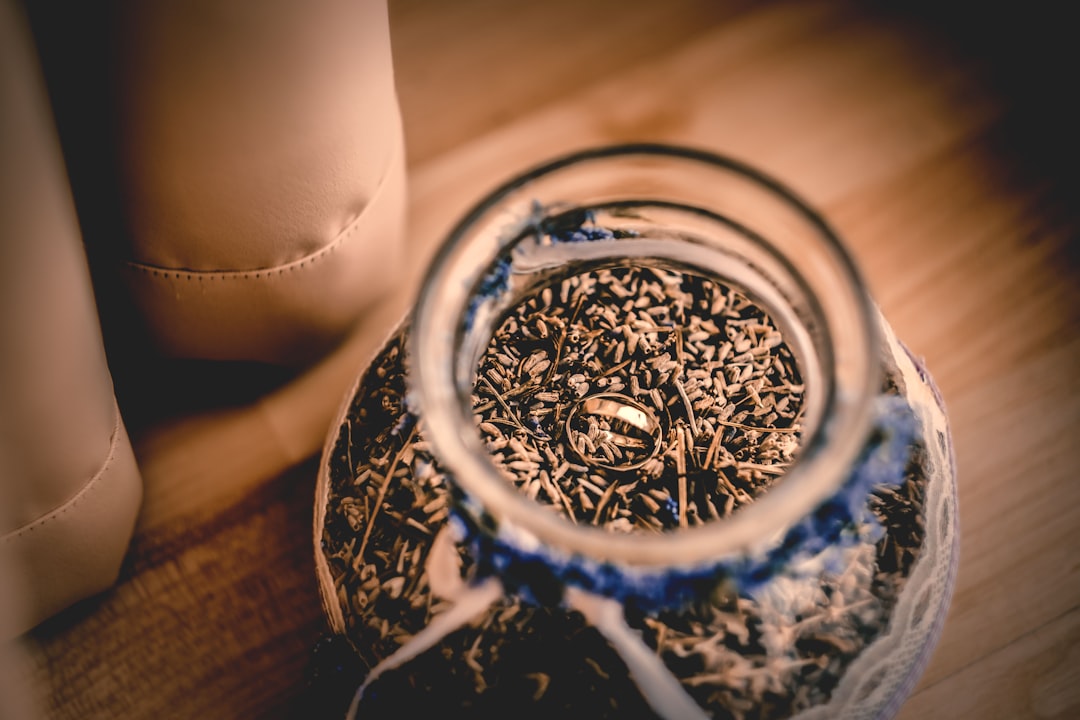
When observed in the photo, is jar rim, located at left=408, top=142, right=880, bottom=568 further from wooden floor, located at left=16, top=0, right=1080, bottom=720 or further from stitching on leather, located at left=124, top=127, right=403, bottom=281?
wooden floor, located at left=16, top=0, right=1080, bottom=720

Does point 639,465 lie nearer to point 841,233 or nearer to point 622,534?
point 622,534

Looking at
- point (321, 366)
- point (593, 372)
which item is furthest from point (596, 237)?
point (321, 366)

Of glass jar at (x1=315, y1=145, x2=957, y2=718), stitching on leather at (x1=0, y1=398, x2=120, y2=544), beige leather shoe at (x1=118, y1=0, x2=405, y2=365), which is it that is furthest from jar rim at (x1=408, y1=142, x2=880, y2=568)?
stitching on leather at (x1=0, y1=398, x2=120, y2=544)

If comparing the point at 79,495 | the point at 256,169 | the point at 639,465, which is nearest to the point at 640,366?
the point at 639,465

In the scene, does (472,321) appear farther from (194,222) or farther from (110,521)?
(110,521)

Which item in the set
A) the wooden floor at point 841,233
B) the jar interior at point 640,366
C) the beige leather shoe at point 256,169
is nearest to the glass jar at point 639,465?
the jar interior at point 640,366

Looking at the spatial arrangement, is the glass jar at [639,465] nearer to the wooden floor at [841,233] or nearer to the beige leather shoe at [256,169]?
the beige leather shoe at [256,169]
